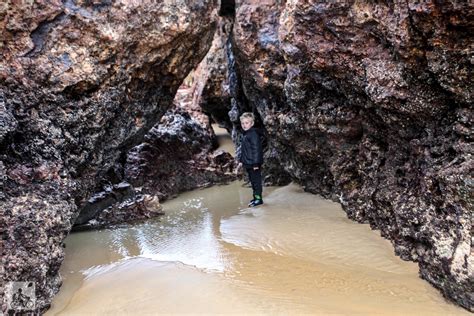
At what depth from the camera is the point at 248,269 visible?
12.2 ft

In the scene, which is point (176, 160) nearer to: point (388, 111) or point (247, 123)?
point (247, 123)

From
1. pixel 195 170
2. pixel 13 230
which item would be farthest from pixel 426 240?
pixel 195 170

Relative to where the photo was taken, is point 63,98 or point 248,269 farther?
point 63,98

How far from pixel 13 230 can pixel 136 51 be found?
2.34m

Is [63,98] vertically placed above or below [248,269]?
above

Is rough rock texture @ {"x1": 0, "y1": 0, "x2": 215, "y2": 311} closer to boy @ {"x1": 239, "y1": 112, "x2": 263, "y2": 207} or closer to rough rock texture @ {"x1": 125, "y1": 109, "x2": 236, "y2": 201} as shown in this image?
boy @ {"x1": 239, "y1": 112, "x2": 263, "y2": 207}

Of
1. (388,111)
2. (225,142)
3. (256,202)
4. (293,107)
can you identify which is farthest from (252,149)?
(225,142)

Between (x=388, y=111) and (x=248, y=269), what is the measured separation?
6.78ft

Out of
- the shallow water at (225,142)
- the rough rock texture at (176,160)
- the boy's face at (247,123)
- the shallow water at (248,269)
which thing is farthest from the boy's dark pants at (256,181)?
the shallow water at (225,142)

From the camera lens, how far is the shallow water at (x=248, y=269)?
9.96ft

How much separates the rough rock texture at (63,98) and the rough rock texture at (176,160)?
8.34ft

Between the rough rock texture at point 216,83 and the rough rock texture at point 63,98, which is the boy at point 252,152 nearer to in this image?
the rough rock texture at point 63,98

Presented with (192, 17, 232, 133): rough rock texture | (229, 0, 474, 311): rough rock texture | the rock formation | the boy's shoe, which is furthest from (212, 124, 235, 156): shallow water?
the rock formation

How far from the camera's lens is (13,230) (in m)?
2.99
